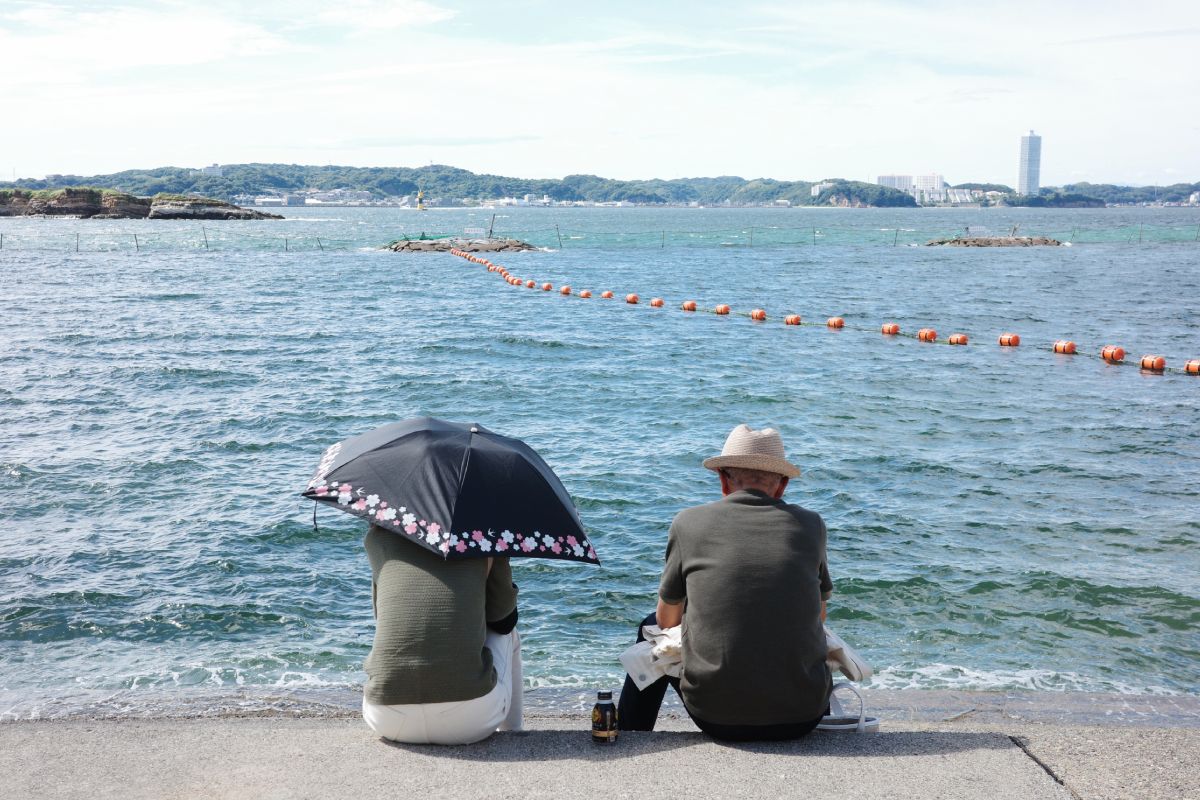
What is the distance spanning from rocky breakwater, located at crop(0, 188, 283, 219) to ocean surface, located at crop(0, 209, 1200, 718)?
124569 mm

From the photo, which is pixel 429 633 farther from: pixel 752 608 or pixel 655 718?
pixel 752 608

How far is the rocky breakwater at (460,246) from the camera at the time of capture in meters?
82.1

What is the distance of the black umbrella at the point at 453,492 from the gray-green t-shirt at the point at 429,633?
0.14 metres

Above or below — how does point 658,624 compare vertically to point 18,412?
above

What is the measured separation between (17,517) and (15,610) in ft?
12.2

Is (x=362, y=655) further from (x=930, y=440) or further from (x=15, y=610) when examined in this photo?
(x=930, y=440)

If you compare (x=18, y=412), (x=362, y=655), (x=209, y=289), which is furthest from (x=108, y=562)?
(x=209, y=289)

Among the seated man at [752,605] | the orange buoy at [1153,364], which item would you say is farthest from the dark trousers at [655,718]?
the orange buoy at [1153,364]

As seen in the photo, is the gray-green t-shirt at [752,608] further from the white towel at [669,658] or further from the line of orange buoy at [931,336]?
the line of orange buoy at [931,336]

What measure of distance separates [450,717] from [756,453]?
2.04 metres

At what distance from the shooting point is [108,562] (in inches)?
490

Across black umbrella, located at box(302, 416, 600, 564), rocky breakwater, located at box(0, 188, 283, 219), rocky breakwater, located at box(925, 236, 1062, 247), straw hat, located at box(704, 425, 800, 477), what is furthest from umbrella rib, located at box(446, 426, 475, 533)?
rocky breakwater, located at box(0, 188, 283, 219)

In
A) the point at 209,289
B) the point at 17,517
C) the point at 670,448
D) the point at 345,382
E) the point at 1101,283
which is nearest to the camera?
the point at 17,517

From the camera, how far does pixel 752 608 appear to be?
5305 mm
